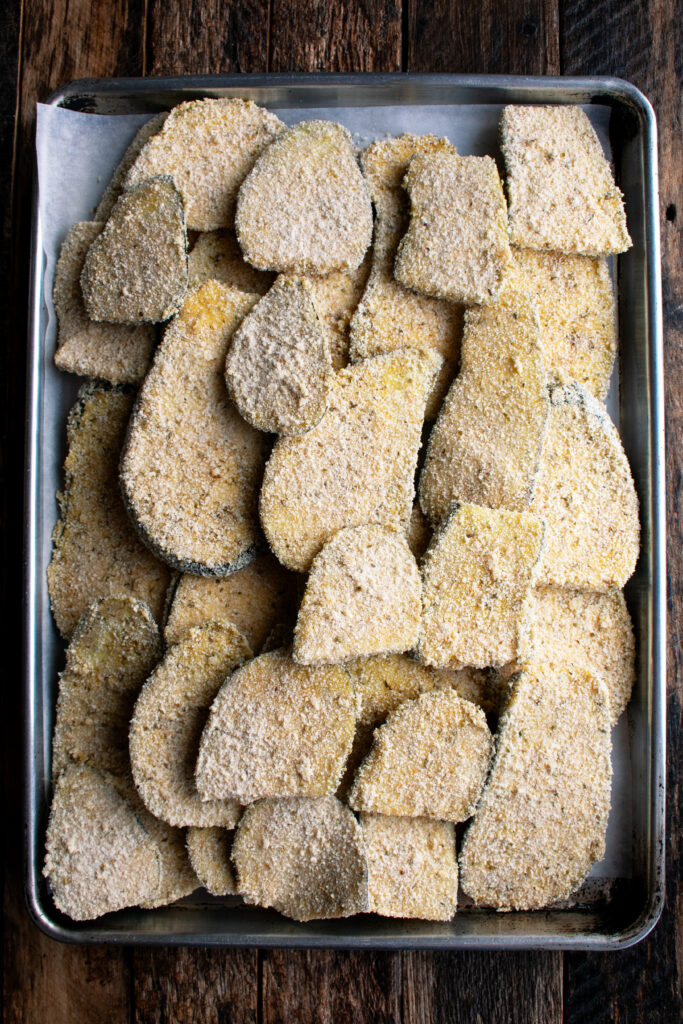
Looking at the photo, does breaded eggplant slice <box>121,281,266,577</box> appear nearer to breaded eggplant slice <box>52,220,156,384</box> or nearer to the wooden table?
breaded eggplant slice <box>52,220,156,384</box>

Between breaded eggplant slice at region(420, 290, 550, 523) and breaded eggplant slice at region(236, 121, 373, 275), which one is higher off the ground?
breaded eggplant slice at region(236, 121, 373, 275)

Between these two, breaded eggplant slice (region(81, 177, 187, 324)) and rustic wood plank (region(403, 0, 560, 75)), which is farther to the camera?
rustic wood plank (region(403, 0, 560, 75))

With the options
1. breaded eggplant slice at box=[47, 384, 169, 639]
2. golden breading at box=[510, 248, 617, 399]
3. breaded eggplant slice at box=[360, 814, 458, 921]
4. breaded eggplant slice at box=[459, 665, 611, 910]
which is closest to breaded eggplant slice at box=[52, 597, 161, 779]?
breaded eggplant slice at box=[47, 384, 169, 639]

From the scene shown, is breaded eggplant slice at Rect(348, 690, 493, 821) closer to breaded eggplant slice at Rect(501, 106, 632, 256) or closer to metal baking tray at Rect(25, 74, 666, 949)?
metal baking tray at Rect(25, 74, 666, 949)

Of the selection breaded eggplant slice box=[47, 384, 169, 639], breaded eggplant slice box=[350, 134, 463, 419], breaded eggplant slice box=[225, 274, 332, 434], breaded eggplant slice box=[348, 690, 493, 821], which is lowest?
breaded eggplant slice box=[348, 690, 493, 821]

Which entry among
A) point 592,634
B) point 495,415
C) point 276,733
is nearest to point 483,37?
point 495,415
